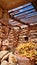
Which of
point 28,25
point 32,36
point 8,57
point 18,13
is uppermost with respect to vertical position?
point 18,13

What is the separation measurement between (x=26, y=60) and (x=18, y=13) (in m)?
1.66

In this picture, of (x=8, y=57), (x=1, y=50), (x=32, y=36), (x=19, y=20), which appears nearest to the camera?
(x=8, y=57)

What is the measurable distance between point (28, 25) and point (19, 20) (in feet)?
1.12

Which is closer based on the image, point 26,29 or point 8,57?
point 8,57

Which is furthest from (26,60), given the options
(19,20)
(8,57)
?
(19,20)

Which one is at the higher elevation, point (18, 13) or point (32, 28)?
point (18, 13)

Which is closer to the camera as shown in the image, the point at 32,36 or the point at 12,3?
Result: the point at 12,3

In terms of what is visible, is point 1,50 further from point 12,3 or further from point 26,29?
point 12,3

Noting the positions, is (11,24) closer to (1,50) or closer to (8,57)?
(1,50)

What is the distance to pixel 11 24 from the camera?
4.16 m

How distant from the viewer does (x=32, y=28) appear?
4051mm

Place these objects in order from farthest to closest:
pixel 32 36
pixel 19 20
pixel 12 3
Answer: pixel 19 20
pixel 32 36
pixel 12 3

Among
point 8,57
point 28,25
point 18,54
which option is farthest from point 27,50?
point 28,25

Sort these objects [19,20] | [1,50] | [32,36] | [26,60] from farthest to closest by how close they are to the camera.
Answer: [19,20] < [32,36] < [1,50] < [26,60]
